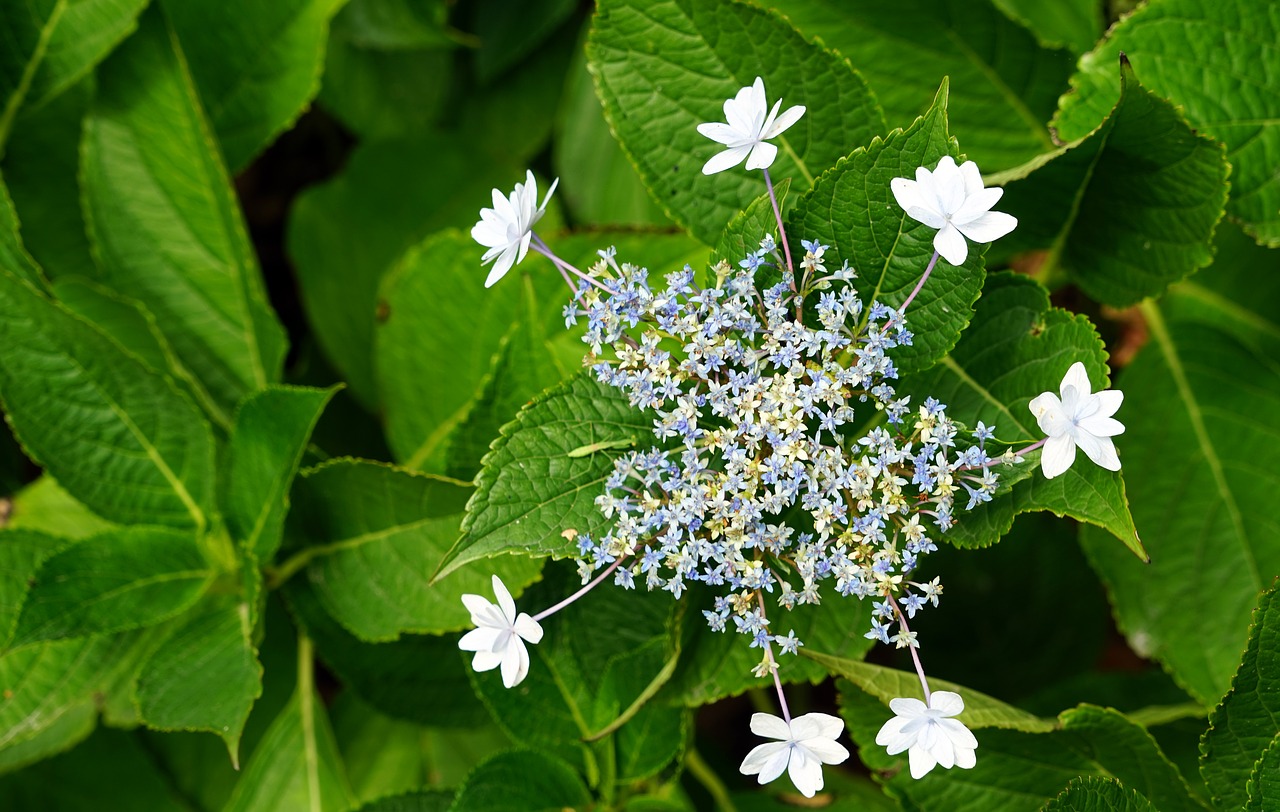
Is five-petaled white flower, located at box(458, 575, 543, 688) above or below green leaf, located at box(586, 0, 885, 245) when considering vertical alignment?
below

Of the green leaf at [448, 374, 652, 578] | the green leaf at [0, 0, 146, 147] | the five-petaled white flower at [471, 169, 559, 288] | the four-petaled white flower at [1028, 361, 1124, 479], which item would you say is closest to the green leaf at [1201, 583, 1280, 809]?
the four-petaled white flower at [1028, 361, 1124, 479]

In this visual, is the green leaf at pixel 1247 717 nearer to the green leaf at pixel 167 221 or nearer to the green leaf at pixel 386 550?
the green leaf at pixel 386 550

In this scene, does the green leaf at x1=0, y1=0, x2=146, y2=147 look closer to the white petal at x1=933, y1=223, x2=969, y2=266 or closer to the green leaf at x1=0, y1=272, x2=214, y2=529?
the green leaf at x1=0, y1=272, x2=214, y2=529

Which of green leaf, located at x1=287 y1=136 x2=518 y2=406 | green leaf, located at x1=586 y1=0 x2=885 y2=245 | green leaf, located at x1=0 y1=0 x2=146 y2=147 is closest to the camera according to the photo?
green leaf, located at x1=586 y1=0 x2=885 y2=245

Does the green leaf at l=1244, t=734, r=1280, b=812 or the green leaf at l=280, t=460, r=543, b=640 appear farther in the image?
the green leaf at l=280, t=460, r=543, b=640

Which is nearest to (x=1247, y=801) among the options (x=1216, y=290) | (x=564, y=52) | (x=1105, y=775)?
(x=1105, y=775)

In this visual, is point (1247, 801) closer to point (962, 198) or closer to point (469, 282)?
point (962, 198)

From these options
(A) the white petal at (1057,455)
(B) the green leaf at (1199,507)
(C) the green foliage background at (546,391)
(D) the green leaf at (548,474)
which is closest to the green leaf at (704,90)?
(C) the green foliage background at (546,391)
